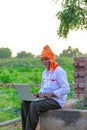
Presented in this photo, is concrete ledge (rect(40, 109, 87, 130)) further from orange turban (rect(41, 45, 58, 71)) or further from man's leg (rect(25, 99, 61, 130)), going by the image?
orange turban (rect(41, 45, 58, 71))

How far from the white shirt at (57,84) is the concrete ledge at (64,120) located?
172 millimetres

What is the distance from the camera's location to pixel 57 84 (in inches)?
282

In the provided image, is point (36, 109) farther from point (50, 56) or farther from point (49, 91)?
point (50, 56)

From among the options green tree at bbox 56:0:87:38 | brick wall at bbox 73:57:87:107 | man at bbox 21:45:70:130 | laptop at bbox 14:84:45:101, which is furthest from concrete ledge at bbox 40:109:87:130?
green tree at bbox 56:0:87:38

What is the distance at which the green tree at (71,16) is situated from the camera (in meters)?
20.6

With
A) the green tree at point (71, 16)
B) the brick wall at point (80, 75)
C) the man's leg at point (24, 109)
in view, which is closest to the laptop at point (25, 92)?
the man's leg at point (24, 109)

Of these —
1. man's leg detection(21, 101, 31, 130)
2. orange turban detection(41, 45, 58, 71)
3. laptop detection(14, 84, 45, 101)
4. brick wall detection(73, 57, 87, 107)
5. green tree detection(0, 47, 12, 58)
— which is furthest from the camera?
green tree detection(0, 47, 12, 58)

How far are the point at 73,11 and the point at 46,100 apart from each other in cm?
1386

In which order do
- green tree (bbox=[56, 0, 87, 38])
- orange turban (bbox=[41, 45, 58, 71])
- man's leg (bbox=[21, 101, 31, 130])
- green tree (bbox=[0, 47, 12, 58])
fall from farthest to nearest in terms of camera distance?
green tree (bbox=[0, 47, 12, 58])
green tree (bbox=[56, 0, 87, 38])
man's leg (bbox=[21, 101, 31, 130])
orange turban (bbox=[41, 45, 58, 71])

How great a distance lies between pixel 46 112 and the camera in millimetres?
7324

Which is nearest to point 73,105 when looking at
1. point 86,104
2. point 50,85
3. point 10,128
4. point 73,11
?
point 86,104

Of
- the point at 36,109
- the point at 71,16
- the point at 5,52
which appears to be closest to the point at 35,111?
the point at 36,109

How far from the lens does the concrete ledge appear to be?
7.22 m

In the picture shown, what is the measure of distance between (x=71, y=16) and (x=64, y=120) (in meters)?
13.6
